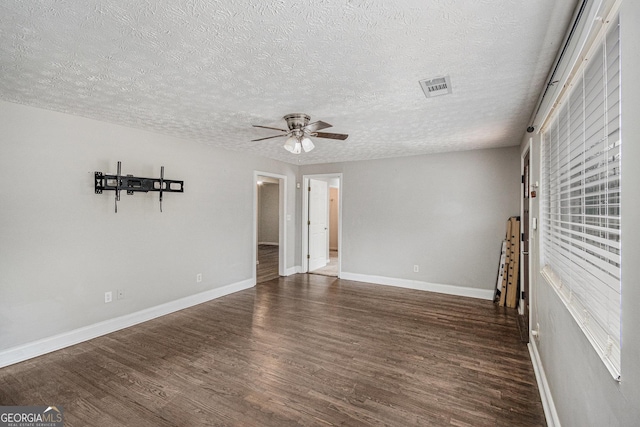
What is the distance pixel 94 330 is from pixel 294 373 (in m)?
2.38

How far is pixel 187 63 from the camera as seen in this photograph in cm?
206

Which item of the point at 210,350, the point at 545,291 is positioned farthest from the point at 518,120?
the point at 210,350

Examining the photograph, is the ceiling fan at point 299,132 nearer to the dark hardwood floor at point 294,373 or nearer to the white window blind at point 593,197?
the white window blind at point 593,197

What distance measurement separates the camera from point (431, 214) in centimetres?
522

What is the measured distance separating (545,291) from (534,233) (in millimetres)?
719

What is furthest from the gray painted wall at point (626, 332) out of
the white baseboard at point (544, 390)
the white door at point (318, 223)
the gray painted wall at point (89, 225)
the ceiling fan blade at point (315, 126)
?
the white door at point (318, 223)

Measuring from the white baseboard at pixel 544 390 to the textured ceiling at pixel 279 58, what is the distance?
223 centimetres

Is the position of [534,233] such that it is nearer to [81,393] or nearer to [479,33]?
[479,33]

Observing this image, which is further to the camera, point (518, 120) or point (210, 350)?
point (518, 120)

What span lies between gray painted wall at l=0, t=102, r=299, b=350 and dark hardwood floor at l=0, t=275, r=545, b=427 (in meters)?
0.42

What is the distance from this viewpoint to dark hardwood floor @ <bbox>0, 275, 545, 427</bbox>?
211cm

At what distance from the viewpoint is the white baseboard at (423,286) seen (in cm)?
485

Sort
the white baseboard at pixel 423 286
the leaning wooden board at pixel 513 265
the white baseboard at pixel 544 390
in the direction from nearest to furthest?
the white baseboard at pixel 544 390 < the leaning wooden board at pixel 513 265 < the white baseboard at pixel 423 286

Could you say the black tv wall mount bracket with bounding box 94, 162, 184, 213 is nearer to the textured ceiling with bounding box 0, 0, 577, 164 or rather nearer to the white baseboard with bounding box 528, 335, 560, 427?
the textured ceiling with bounding box 0, 0, 577, 164
